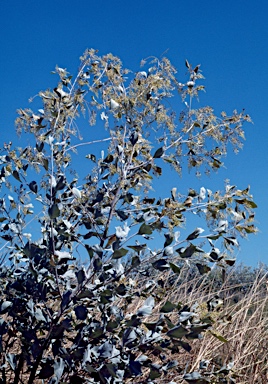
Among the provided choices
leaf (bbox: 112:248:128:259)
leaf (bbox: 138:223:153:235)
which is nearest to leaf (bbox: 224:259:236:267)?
leaf (bbox: 138:223:153:235)

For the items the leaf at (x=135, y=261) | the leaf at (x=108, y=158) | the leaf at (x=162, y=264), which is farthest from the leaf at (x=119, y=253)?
the leaf at (x=108, y=158)

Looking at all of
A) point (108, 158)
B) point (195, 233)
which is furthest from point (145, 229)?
point (108, 158)

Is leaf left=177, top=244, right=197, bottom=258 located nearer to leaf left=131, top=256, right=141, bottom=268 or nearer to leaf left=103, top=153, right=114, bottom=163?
leaf left=131, top=256, right=141, bottom=268

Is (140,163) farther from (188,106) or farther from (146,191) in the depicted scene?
(188,106)

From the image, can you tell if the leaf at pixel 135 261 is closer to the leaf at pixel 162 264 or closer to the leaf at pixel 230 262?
the leaf at pixel 162 264

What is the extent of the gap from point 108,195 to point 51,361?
822 millimetres

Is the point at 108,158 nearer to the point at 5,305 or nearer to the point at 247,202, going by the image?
the point at 247,202

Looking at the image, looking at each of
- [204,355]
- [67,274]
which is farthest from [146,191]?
[204,355]

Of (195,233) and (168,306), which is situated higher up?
(195,233)

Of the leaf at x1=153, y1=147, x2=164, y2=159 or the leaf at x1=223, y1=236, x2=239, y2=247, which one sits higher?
the leaf at x1=153, y1=147, x2=164, y2=159

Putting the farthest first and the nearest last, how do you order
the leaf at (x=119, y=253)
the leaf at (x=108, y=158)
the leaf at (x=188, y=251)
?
the leaf at (x=108, y=158)
the leaf at (x=188, y=251)
the leaf at (x=119, y=253)

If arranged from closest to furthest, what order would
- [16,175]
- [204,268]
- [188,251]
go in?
[188,251]
[204,268]
[16,175]

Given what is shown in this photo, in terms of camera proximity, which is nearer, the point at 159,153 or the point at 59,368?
the point at 59,368

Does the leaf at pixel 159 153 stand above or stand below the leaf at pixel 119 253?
above
